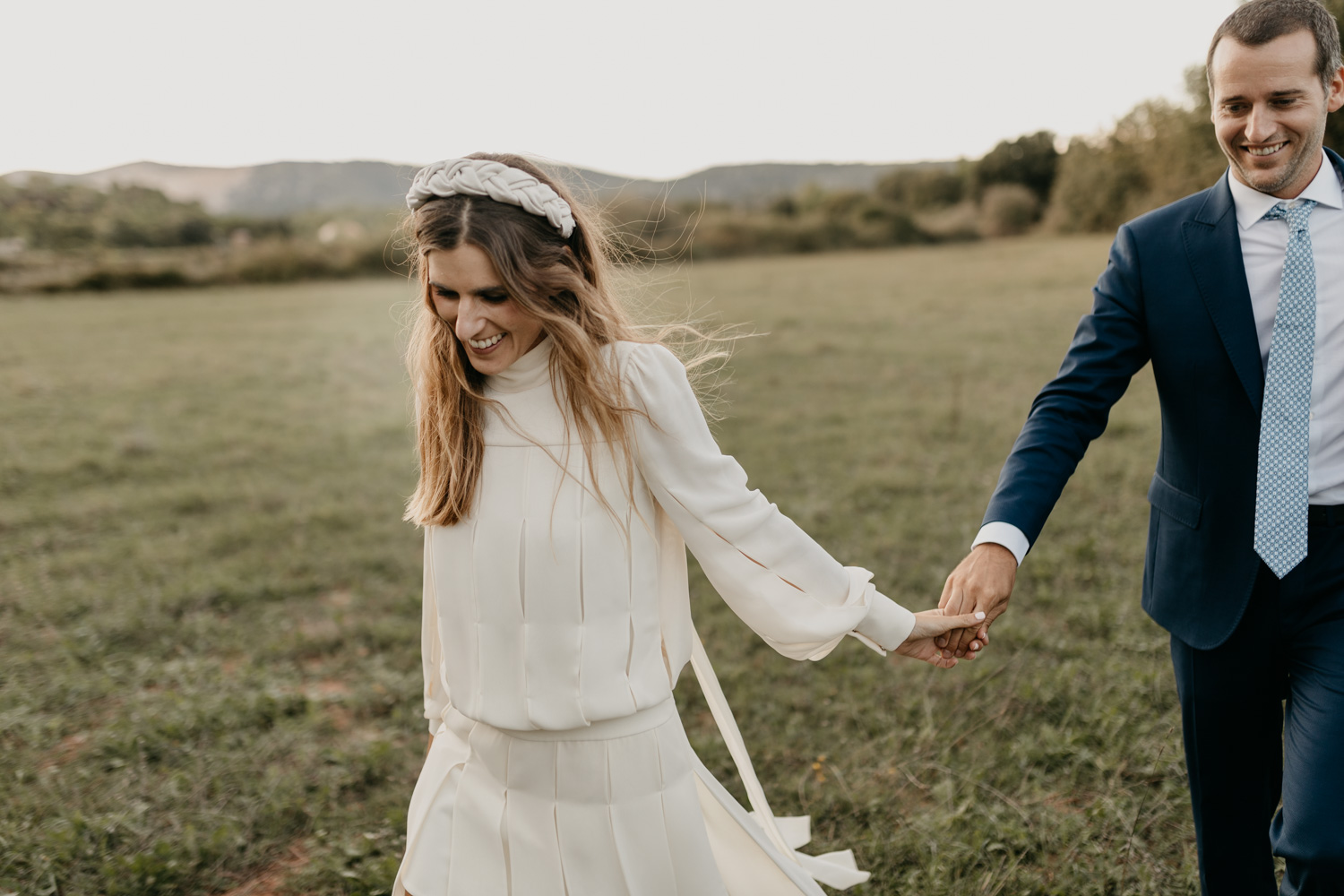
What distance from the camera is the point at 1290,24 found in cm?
216

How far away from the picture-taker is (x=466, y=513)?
2.12 metres

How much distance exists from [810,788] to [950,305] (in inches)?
671

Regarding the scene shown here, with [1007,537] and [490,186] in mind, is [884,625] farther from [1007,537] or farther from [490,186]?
[490,186]

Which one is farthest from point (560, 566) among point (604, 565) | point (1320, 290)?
point (1320, 290)

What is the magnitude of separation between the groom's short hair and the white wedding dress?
156 cm

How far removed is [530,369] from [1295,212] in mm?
1868

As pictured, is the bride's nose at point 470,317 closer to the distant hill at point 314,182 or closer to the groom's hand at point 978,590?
the groom's hand at point 978,590

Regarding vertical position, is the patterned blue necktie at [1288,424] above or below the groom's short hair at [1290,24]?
below

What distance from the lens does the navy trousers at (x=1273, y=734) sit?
204 centimetres

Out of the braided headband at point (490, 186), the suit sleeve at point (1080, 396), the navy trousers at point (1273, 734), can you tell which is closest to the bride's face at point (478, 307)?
the braided headband at point (490, 186)

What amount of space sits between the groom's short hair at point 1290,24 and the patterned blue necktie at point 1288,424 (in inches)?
17.9

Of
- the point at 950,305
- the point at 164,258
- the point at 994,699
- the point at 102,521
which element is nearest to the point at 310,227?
the point at 164,258

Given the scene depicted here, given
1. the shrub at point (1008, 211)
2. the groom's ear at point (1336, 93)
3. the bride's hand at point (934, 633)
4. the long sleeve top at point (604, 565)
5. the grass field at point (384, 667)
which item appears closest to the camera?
the long sleeve top at point (604, 565)

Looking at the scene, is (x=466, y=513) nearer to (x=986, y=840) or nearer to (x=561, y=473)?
(x=561, y=473)
